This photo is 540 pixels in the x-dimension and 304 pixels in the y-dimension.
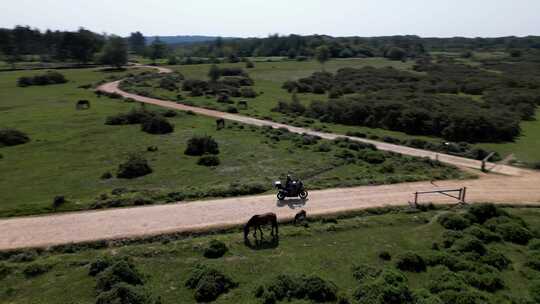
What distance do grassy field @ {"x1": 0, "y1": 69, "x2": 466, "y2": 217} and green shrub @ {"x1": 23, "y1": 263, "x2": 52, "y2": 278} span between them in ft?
25.0

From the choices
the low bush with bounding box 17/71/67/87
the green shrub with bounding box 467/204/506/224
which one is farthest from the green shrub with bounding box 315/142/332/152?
the low bush with bounding box 17/71/67/87

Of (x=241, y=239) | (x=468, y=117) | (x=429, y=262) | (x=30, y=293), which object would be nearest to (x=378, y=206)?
(x=429, y=262)

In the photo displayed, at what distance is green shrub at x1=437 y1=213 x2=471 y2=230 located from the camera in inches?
1004

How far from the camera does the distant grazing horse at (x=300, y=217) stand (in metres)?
25.9

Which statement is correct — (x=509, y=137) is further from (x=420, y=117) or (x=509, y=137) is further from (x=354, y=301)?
(x=354, y=301)

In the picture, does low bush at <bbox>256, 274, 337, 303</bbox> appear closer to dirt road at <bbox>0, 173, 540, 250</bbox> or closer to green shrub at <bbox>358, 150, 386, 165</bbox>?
dirt road at <bbox>0, 173, 540, 250</bbox>

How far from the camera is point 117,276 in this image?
1884cm

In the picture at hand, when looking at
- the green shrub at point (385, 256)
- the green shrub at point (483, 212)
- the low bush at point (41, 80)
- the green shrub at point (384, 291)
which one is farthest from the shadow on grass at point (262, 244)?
the low bush at point (41, 80)

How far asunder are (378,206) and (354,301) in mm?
11726

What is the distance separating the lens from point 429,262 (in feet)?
70.9

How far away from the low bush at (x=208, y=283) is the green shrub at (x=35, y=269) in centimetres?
771

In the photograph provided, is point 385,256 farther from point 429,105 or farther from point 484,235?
point 429,105

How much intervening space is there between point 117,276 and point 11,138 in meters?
36.9

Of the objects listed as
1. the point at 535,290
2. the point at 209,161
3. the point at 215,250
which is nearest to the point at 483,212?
the point at 535,290
